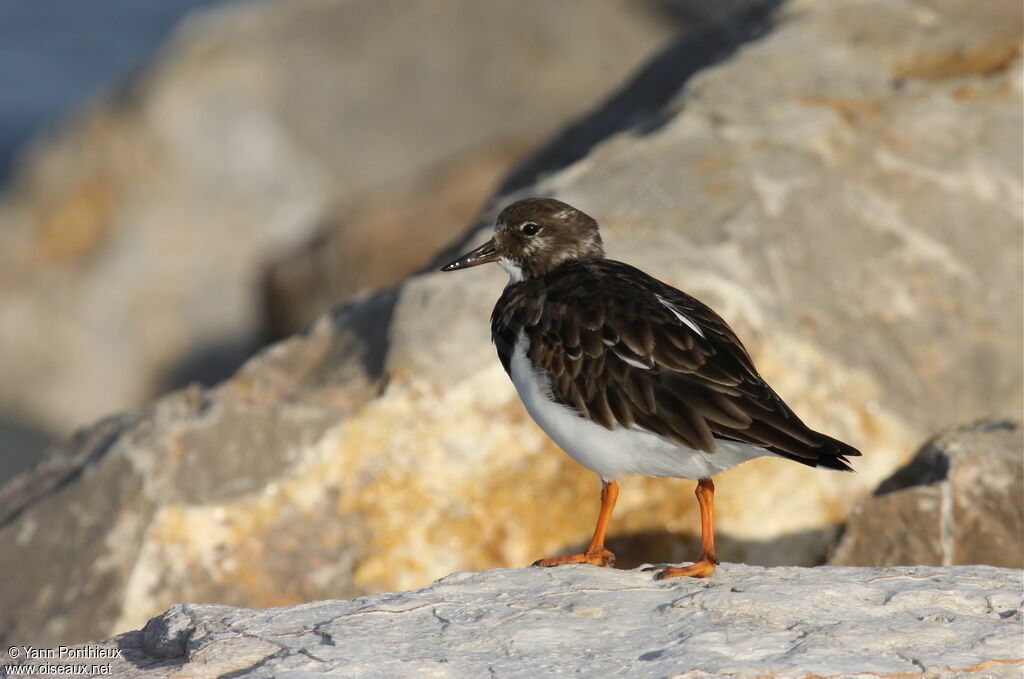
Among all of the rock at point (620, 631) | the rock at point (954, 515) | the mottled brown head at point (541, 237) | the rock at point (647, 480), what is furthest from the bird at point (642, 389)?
the rock at point (954, 515)

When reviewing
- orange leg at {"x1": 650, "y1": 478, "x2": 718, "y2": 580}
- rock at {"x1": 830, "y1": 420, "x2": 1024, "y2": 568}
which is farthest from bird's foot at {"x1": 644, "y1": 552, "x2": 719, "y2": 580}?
rock at {"x1": 830, "y1": 420, "x2": 1024, "y2": 568}

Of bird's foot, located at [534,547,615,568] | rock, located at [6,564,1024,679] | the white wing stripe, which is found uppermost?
the white wing stripe

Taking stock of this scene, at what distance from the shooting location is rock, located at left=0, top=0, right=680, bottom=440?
15789 millimetres

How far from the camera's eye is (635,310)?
6.02 metres

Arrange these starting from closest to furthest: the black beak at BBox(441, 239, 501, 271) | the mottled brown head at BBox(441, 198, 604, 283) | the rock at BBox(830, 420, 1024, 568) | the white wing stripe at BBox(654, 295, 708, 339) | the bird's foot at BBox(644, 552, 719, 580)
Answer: the bird's foot at BBox(644, 552, 719, 580), the white wing stripe at BBox(654, 295, 708, 339), the rock at BBox(830, 420, 1024, 568), the mottled brown head at BBox(441, 198, 604, 283), the black beak at BBox(441, 239, 501, 271)

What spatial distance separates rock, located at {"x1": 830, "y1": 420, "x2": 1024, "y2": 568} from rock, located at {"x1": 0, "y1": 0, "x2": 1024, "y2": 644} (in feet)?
1.81

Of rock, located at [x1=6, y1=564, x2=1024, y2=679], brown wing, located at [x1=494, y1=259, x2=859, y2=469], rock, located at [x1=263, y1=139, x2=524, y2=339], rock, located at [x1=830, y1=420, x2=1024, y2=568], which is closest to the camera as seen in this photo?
rock, located at [x1=6, y1=564, x2=1024, y2=679]

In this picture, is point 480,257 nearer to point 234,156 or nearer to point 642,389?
point 642,389

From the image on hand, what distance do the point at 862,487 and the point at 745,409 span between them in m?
2.36

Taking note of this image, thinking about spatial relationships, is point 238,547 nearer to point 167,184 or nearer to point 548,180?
point 548,180

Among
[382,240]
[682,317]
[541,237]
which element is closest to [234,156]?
[382,240]

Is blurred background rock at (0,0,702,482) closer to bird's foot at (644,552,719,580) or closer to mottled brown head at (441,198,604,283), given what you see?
mottled brown head at (441,198,604,283)

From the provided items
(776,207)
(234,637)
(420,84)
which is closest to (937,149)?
(776,207)

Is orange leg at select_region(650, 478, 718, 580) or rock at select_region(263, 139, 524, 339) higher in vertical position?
Answer: rock at select_region(263, 139, 524, 339)
